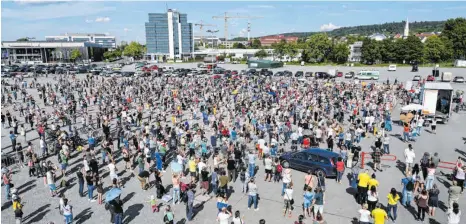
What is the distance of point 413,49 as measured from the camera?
8031cm

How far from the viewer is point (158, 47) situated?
535 ft

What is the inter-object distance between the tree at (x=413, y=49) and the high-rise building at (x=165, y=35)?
Answer: 351 ft

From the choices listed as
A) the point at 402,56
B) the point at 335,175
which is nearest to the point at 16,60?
the point at 402,56

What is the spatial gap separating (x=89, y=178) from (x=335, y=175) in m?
10.3

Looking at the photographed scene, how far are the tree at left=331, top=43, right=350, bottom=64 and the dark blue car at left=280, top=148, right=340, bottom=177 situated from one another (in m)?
79.7

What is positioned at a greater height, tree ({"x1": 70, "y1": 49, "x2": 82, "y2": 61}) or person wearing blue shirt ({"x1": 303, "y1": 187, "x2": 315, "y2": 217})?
tree ({"x1": 70, "y1": 49, "x2": 82, "y2": 61})

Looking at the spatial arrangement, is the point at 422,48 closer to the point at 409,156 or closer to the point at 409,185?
the point at 409,156

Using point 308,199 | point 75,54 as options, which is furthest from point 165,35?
point 308,199

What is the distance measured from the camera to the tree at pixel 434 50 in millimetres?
81238

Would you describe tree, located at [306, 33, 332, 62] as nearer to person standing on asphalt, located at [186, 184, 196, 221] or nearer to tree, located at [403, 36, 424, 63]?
tree, located at [403, 36, 424, 63]

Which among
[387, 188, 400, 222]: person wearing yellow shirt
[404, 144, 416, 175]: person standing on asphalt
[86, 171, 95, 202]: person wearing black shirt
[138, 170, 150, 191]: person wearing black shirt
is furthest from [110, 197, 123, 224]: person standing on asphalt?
[404, 144, 416, 175]: person standing on asphalt

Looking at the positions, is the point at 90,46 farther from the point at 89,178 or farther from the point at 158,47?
the point at 89,178

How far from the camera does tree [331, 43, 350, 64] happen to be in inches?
3504

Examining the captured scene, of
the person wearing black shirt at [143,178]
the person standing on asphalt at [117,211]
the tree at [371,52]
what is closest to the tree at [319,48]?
the tree at [371,52]
